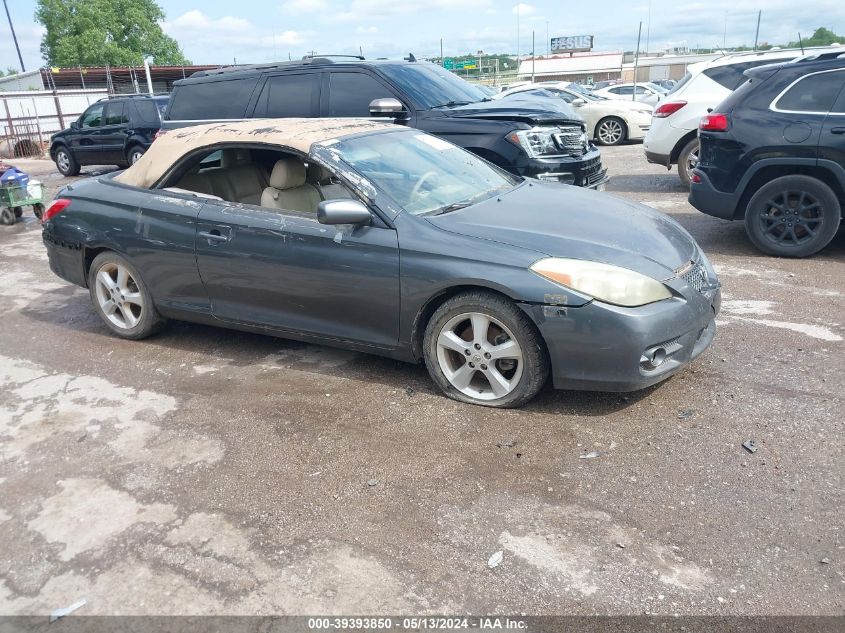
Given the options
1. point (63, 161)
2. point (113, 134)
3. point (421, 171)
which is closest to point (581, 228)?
point (421, 171)

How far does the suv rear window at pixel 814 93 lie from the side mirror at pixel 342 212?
15.0 ft

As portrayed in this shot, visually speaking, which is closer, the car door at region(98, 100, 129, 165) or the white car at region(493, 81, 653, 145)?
the car door at region(98, 100, 129, 165)

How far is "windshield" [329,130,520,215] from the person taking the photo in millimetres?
4344

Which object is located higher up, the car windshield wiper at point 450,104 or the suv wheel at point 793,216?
the car windshield wiper at point 450,104

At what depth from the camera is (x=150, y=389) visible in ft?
14.9

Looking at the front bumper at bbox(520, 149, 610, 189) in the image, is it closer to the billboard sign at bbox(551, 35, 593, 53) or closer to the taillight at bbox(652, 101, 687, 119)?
the taillight at bbox(652, 101, 687, 119)

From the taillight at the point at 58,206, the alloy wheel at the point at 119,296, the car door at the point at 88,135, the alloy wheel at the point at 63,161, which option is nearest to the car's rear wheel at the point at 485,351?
the alloy wheel at the point at 119,296

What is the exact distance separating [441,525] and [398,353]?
1425 millimetres

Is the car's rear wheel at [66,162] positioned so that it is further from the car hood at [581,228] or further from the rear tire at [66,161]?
the car hood at [581,228]

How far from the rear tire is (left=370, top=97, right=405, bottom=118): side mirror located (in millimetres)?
11922

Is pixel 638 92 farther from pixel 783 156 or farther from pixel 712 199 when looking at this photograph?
pixel 783 156

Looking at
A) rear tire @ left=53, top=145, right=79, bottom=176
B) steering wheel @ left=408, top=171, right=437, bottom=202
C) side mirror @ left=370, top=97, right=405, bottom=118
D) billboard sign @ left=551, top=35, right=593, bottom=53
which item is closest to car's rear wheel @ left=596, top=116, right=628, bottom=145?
side mirror @ left=370, top=97, right=405, bottom=118

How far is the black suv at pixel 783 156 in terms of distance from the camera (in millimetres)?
6301

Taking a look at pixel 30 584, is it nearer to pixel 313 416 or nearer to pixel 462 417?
pixel 313 416
